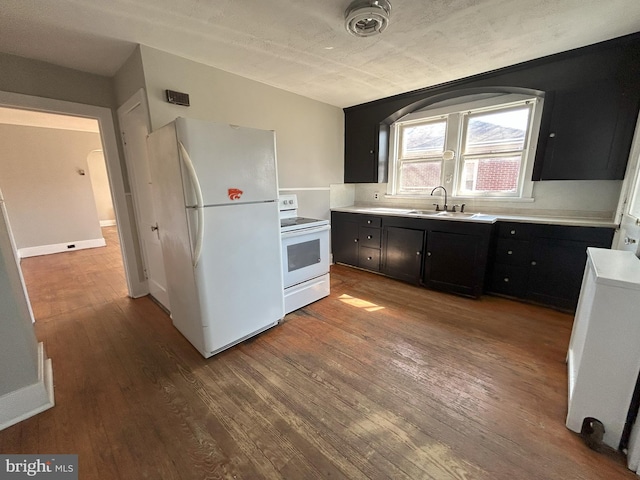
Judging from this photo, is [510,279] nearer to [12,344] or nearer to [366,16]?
[366,16]

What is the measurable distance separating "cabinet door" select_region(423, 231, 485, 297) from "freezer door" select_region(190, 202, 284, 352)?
73.3 inches

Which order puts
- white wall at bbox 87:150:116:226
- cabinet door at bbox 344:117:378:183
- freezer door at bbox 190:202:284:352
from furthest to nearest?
white wall at bbox 87:150:116:226 → cabinet door at bbox 344:117:378:183 → freezer door at bbox 190:202:284:352

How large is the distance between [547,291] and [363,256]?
2.04m

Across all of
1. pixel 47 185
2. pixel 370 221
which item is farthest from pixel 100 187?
pixel 370 221

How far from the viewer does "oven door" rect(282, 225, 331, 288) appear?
2459 millimetres

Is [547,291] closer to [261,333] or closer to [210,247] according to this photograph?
[261,333]

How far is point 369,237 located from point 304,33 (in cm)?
240

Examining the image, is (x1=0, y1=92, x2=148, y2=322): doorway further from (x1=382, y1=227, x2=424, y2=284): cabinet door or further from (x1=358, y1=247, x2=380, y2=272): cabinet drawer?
(x1=382, y1=227, x2=424, y2=284): cabinet door

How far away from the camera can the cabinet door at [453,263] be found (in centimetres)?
276

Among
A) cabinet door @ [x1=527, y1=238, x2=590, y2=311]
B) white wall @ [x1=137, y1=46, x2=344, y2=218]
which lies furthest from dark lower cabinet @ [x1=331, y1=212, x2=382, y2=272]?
cabinet door @ [x1=527, y1=238, x2=590, y2=311]

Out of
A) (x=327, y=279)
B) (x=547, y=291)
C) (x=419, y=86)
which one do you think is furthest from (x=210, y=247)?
(x=547, y=291)

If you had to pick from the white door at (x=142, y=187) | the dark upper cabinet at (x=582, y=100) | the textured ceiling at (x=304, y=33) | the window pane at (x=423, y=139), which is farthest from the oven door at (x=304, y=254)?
the dark upper cabinet at (x=582, y=100)

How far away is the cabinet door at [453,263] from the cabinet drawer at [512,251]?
25 cm

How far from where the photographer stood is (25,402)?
1.48 m
